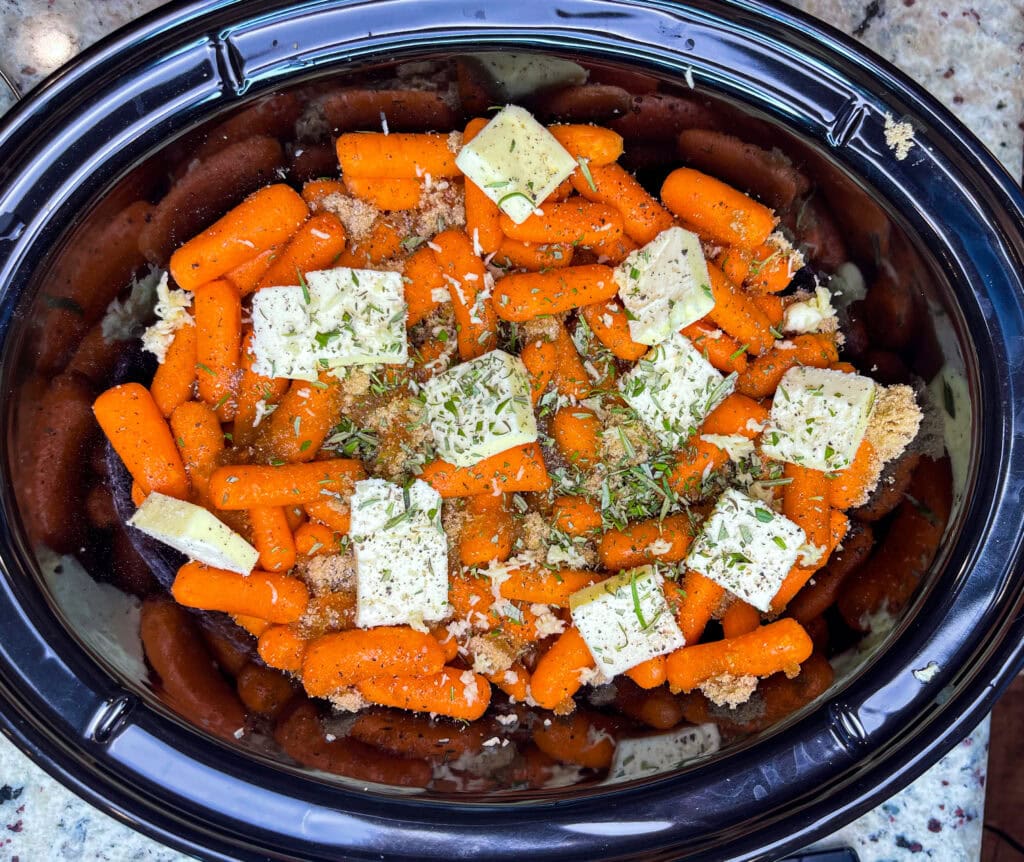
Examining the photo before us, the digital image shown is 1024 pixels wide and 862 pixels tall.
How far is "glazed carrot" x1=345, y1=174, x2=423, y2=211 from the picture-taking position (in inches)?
55.9

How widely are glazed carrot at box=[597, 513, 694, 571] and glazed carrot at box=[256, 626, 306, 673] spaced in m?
0.57

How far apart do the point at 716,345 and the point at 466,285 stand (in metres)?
0.46

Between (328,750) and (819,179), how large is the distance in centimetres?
128

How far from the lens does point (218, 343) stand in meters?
1.41

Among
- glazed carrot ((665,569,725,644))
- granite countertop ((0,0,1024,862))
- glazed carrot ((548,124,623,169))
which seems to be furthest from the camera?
granite countertop ((0,0,1024,862))

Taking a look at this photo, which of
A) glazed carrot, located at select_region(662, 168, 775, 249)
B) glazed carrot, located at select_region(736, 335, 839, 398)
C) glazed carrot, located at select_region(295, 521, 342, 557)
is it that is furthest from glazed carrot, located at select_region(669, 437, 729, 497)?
glazed carrot, located at select_region(295, 521, 342, 557)

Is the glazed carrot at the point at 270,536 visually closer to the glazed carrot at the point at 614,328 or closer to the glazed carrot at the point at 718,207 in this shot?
the glazed carrot at the point at 614,328

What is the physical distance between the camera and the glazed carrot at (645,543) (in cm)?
145

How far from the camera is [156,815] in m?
1.26

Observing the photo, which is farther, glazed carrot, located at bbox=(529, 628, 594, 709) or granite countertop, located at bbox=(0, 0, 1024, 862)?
granite countertop, located at bbox=(0, 0, 1024, 862)

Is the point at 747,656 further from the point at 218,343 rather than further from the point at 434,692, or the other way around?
the point at 218,343

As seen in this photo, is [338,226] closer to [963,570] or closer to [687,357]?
[687,357]

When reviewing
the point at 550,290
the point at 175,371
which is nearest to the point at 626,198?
the point at 550,290

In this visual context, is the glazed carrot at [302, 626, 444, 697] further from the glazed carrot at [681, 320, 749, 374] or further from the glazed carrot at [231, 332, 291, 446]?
the glazed carrot at [681, 320, 749, 374]
